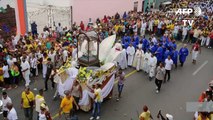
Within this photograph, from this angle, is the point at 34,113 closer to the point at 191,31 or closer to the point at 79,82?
the point at 79,82

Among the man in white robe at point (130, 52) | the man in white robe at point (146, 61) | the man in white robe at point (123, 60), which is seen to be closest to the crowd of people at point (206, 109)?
the man in white robe at point (146, 61)

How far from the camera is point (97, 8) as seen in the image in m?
23.4

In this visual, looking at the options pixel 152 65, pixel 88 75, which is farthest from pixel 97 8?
pixel 88 75

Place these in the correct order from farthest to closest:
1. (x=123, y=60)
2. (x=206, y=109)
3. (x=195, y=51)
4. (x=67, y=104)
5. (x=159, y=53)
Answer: (x=195, y=51)
(x=159, y=53)
(x=123, y=60)
(x=206, y=109)
(x=67, y=104)

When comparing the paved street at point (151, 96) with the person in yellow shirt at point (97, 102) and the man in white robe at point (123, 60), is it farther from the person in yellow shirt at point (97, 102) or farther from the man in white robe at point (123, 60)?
the man in white robe at point (123, 60)

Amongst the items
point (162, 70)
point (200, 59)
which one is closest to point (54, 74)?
point (162, 70)

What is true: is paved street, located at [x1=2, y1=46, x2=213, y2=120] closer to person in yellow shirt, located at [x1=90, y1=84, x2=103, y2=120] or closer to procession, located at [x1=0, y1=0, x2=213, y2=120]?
procession, located at [x1=0, y1=0, x2=213, y2=120]

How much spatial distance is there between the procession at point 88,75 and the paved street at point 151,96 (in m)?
0.04

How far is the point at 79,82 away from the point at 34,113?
221cm

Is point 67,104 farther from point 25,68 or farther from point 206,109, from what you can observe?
point 206,109

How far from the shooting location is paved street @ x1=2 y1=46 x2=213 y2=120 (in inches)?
447

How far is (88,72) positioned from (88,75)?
0.73 ft

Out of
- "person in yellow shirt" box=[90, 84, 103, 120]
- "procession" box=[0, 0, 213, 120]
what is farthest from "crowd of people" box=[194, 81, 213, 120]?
"person in yellow shirt" box=[90, 84, 103, 120]

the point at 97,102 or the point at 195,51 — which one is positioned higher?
the point at 195,51
